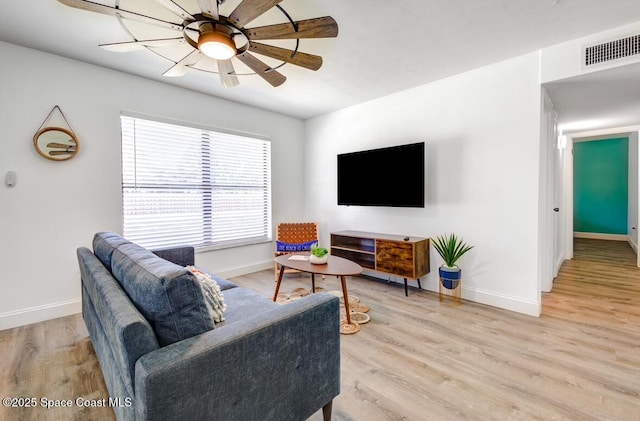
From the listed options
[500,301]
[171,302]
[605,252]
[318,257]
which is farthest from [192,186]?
[605,252]

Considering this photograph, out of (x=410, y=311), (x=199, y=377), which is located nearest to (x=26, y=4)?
(x=199, y=377)

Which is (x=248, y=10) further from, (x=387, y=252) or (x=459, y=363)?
(x=387, y=252)

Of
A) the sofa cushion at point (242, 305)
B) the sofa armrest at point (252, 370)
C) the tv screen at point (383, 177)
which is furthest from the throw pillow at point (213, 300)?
the tv screen at point (383, 177)


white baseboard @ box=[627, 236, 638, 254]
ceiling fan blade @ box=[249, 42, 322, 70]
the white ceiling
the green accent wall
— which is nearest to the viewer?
ceiling fan blade @ box=[249, 42, 322, 70]

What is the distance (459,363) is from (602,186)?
7.82 meters

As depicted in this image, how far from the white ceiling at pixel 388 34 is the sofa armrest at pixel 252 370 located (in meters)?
2.15

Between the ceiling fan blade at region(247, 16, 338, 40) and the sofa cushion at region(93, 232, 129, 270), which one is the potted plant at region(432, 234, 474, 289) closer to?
the ceiling fan blade at region(247, 16, 338, 40)

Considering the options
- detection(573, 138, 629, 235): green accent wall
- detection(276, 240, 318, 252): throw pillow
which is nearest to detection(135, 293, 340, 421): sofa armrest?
detection(276, 240, 318, 252): throw pillow

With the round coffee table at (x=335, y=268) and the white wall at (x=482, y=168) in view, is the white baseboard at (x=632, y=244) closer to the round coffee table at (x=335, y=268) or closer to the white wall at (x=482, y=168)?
the white wall at (x=482, y=168)

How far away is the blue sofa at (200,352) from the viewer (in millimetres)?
998

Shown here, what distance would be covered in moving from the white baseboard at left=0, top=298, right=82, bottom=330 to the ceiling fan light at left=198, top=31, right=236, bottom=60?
116 inches

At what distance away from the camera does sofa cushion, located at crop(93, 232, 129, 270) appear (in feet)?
5.80

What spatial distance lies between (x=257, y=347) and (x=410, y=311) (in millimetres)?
2219

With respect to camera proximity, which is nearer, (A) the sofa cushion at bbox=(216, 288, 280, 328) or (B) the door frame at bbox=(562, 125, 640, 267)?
(A) the sofa cushion at bbox=(216, 288, 280, 328)
